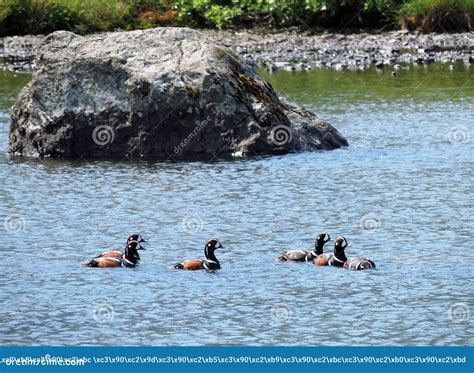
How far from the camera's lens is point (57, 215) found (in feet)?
80.7

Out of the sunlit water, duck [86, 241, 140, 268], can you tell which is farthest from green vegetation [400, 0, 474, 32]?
duck [86, 241, 140, 268]

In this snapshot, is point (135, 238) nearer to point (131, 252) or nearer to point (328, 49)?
point (131, 252)

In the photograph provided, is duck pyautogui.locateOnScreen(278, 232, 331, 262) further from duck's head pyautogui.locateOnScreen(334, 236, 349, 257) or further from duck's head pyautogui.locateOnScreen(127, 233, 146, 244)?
duck's head pyautogui.locateOnScreen(127, 233, 146, 244)

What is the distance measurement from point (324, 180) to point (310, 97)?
51.2 feet

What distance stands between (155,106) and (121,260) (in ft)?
34.5

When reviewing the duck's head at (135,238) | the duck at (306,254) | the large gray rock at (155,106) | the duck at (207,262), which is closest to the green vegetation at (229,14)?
the large gray rock at (155,106)

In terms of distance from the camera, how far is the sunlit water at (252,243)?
17.3 m

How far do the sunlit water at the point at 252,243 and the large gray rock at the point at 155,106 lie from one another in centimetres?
89

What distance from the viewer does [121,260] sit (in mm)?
20438

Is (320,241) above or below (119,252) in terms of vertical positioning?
above

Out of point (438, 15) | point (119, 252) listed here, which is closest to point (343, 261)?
point (119, 252)

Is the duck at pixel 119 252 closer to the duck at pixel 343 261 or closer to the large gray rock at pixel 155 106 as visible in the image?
the duck at pixel 343 261

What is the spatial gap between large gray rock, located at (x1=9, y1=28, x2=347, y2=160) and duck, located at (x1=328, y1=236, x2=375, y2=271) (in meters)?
10.5

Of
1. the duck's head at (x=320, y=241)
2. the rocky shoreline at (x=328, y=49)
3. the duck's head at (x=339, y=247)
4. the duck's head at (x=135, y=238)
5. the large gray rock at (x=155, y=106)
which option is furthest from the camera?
the rocky shoreline at (x=328, y=49)
